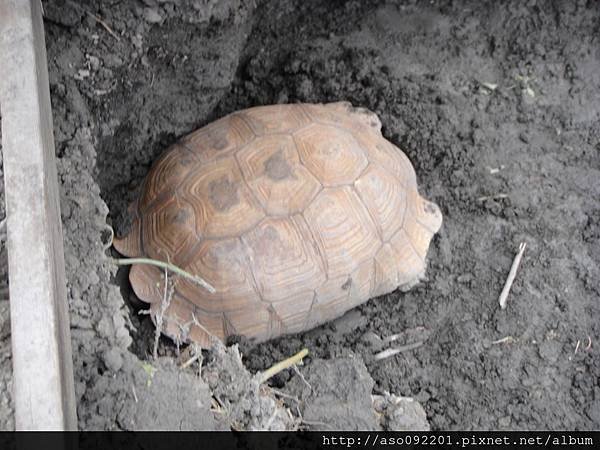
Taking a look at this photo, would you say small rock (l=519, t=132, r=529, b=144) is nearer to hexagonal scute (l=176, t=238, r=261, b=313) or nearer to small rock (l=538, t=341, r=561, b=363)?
small rock (l=538, t=341, r=561, b=363)

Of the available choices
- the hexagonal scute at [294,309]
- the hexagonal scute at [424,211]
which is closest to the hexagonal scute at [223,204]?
the hexagonal scute at [294,309]

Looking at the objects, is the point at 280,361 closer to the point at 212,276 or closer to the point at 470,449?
the point at 212,276

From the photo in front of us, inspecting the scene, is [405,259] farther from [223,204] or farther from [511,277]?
[223,204]

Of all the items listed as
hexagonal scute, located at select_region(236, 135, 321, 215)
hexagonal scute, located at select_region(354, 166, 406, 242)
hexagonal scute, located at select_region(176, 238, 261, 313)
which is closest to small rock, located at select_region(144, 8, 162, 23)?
hexagonal scute, located at select_region(236, 135, 321, 215)

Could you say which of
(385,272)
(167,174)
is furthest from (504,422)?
(167,174)

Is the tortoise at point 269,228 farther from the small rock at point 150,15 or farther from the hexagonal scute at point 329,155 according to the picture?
the small rock at point 150,15
